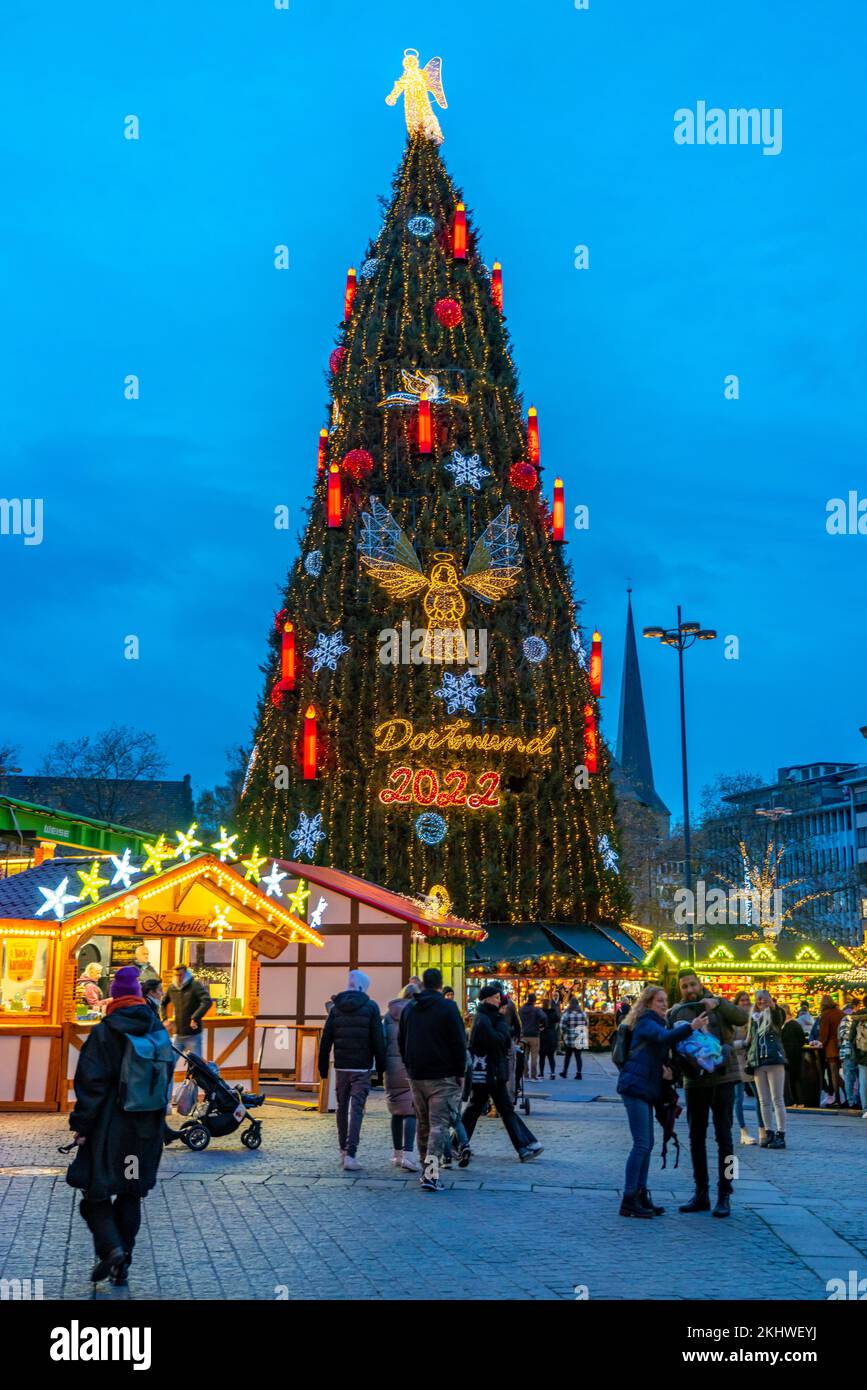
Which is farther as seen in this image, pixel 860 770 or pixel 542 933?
pixel 860 770

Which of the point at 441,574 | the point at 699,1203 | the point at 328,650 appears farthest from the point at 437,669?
the point at 699,1203

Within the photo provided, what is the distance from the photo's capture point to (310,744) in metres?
47.1

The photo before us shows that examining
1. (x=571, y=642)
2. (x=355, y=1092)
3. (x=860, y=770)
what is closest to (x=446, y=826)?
(x=571, y=642)

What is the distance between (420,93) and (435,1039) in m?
50.5

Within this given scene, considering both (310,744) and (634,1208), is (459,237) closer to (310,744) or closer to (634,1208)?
(310,744)

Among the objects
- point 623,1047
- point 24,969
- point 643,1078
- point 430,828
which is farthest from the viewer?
point 430,828

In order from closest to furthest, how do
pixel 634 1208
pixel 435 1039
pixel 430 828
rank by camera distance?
1. pixel 634 1208
2. pixel 435 1039
3. pixel 430 828

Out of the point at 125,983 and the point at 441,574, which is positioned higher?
the point at 441,574

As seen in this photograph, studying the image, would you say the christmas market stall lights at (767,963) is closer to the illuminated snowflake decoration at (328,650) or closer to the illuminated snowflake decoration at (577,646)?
the illuminated snowflake decoration at (577,646)

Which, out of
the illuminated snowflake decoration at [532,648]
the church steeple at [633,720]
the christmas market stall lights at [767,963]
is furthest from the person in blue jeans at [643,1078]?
the church steeple at [633,720]
